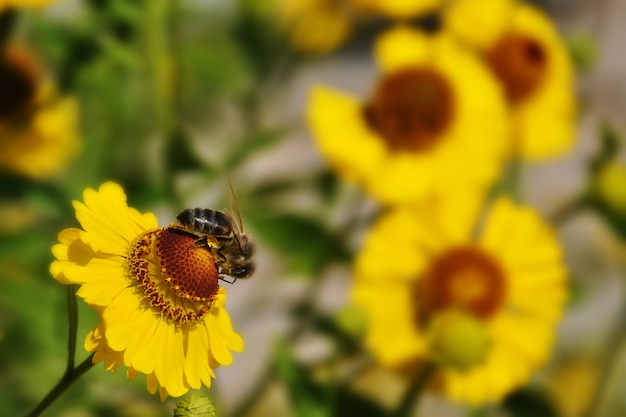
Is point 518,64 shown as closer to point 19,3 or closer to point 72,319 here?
point 19,3

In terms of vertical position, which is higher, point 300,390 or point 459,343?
point 459,343

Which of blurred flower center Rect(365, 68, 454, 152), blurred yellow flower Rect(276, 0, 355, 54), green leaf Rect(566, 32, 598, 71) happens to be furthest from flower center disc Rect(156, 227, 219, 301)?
blurred yellow flower Rect(276, 0, 355, 54)

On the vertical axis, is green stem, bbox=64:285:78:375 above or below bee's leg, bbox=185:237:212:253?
below

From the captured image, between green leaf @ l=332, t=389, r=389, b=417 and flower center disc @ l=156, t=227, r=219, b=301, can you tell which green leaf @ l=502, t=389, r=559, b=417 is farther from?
flower center disc @ l=156, t=227, r=219, b=301

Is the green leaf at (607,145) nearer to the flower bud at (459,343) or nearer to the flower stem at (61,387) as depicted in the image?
the flower bud at (459,343)

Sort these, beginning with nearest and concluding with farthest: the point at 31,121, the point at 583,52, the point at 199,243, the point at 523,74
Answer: the point at 199,243
the point at 31,121
the point at 523,74
the point at 583,52

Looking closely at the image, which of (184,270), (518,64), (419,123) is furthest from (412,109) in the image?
(184,270)

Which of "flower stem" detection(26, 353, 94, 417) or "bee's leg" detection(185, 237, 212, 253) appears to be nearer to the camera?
"flower stem" detection(26, 353, 94, 417)
